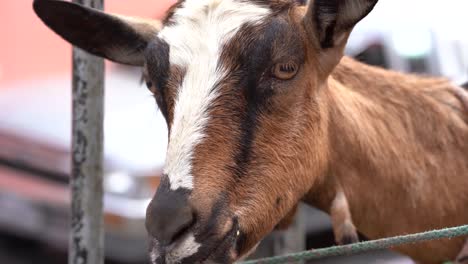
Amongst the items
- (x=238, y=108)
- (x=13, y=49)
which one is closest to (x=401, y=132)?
(x=238, y=108)

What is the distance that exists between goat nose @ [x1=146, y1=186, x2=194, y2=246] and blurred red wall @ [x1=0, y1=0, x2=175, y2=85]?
5064 mm

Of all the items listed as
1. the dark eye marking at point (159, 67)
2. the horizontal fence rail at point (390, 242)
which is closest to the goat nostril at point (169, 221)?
the dark eye marking at point (159, 67)

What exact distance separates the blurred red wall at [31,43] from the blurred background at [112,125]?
0.01m

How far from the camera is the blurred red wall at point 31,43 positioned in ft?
27.0

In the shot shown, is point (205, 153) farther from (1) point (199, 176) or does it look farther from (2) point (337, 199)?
(2) point (337, 199)

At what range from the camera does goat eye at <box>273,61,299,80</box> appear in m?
3.27

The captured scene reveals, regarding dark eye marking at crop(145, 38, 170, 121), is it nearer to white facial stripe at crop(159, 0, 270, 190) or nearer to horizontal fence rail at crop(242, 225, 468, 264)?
white facial stripe at crop(159, 0, 270, 190)

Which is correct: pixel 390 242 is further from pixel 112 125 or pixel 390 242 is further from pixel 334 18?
pixel 112 125

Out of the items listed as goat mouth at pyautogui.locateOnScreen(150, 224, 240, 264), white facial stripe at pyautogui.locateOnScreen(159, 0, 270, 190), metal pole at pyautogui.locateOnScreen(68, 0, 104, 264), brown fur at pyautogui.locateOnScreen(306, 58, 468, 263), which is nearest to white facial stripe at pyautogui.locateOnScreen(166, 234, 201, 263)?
goat mouth at pyautogui.locateOnScreen(150, 224, 240, 264)

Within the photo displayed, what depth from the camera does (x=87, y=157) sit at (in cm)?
388

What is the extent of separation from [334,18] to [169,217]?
88 cm

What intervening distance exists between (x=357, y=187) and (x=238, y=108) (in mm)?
703

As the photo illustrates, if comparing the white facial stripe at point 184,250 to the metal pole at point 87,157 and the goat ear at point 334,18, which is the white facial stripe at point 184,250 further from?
the metal pole at point 87,157

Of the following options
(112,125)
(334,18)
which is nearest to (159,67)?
(334,18)
